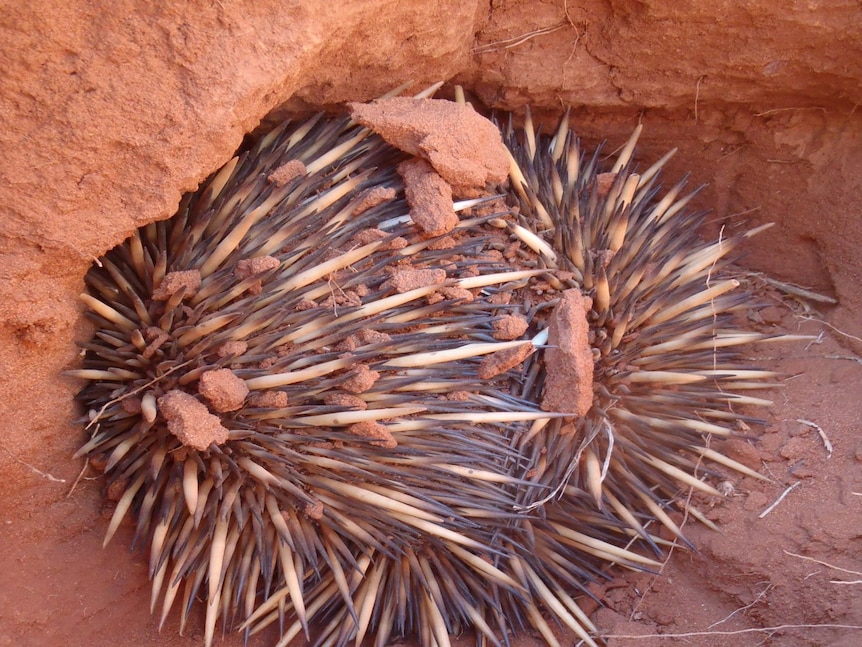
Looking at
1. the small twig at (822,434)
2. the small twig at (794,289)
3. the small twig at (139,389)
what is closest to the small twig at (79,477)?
the small twig at (139,389)

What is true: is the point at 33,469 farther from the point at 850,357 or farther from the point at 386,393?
the point at 850,357

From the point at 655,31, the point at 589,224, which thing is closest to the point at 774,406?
the point at 589,224

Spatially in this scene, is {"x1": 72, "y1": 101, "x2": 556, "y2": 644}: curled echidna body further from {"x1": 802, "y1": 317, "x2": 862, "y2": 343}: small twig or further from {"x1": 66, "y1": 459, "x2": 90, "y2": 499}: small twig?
{"x1": 802, "y1": 317, "x2": 862, "y2": 343}: small twig

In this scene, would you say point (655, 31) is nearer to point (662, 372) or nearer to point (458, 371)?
point (662, 372)

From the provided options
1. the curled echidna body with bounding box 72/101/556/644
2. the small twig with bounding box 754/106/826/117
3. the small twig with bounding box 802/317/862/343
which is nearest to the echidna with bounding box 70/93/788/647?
the curled echidna body with bounding box 72/101/556/644

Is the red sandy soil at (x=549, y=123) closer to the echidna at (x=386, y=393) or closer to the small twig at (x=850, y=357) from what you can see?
the small twig at (x=850, y=357)

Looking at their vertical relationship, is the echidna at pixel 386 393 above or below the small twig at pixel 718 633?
above
